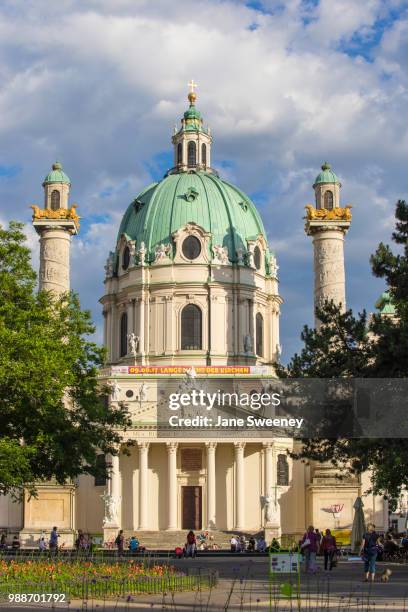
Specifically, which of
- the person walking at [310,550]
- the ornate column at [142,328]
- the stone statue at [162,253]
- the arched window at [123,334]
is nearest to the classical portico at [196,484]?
the ornate column at [142,328]

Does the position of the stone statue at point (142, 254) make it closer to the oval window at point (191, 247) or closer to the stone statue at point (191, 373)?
the oval window at point (191, 247)

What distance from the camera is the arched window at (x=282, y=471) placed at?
82312mm

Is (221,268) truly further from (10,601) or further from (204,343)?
(10,601)

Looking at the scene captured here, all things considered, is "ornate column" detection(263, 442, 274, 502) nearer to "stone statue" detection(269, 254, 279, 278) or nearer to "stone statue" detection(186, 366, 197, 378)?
"stone statue" detection(186, 366, 197, 378)

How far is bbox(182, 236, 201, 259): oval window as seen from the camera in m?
89.6

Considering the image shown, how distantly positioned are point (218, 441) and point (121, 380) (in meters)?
8.50

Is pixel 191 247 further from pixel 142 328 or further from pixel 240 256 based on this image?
pixel 142 328

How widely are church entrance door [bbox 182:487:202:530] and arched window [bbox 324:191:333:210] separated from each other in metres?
22.6

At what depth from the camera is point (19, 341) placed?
4031 cm

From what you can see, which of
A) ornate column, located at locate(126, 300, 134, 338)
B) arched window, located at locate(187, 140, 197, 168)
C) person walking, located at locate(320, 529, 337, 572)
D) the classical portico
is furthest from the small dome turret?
person walking, located at locate(320, 529, 337, 572)

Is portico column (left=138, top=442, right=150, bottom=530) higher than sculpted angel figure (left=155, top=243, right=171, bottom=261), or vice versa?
sculpted angel figure (left=155, top=243, right=171, bottom=261)

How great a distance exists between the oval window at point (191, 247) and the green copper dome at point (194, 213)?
115 centimetres

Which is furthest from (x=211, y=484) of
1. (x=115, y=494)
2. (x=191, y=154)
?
(x=191, y=154)

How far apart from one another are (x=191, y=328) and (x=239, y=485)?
1364 centimetres
